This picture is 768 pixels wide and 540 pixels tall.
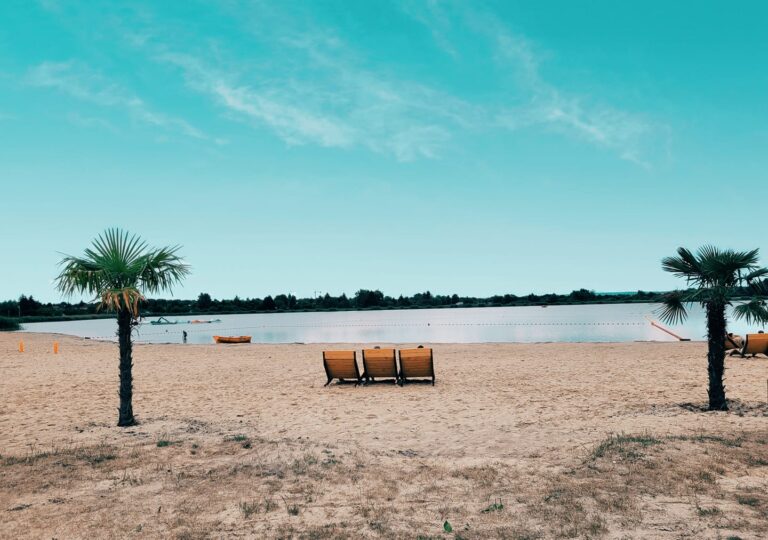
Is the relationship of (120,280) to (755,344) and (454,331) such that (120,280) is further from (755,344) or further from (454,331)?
(454,331)

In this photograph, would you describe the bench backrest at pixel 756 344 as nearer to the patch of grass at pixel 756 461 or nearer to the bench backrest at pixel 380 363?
the bench backrest at pixel 380 363

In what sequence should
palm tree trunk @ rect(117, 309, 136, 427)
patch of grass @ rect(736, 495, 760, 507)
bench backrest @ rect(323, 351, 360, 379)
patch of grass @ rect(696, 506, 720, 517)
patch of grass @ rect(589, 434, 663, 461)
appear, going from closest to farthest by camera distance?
patch of grass @ rect(696, 506, 720, 517), patch of grass @ rect(736, 495, 760, 507), patch of grass @ rect(589, 434, 663, 461), palm tree trunk @ rect(117, 309, 136, 427), bench backrest @ rect(323, 351, 360, 379)

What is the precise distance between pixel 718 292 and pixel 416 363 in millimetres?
7459

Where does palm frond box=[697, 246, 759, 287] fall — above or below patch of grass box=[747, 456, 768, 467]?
above

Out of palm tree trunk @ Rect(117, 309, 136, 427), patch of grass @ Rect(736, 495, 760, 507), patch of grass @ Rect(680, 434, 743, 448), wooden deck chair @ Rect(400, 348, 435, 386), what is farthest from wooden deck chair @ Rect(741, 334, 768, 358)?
palm tree trunk @ Rect(117, 309, 136, 427)

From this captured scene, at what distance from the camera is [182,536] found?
4.75m

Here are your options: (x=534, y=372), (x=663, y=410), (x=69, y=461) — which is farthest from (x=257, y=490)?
(x=534, y=372)

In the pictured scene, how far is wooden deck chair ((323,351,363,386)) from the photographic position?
47.8 feet

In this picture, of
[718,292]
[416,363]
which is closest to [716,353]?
[718,292]

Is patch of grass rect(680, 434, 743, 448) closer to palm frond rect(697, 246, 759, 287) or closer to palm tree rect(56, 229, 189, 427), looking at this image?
palm frond rect(697, 246, 759, 287)

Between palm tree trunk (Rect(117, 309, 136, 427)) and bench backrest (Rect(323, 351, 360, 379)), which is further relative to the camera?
bench backrest (Rect(323, 351, 360, 379))

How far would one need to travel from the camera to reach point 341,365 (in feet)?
48.0

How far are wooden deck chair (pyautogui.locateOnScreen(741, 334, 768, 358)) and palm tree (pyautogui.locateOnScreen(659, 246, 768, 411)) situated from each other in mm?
10675

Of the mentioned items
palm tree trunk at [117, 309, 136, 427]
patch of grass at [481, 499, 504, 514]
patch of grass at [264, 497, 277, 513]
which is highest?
palm tree trunk at [117, 309, 136, 427]
